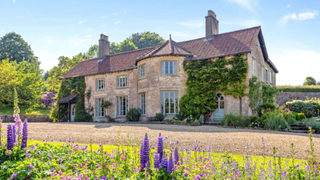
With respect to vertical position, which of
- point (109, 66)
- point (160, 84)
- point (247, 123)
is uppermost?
point (109, 66)

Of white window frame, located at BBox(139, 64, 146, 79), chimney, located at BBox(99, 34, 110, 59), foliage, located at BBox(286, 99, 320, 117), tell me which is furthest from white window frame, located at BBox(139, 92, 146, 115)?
foliage, located at BBox(286, 99, 320, 117)

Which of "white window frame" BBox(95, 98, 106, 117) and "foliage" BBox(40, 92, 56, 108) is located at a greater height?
"foliage" BBox(40, 92, 56, 108)

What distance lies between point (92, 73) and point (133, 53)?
13.6 ft

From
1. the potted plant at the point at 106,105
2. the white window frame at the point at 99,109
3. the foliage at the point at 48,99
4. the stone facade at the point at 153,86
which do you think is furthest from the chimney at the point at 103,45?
the foliage at the point at 48,99

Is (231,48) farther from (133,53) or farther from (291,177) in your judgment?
(291,177)

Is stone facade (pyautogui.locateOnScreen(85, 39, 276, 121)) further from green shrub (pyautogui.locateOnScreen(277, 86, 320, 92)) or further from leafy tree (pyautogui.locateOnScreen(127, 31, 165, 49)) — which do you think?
leafy tree (pyautogui.locateOnScreen(127, 31, 165, 49))

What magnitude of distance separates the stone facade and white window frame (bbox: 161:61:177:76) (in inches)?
9.5

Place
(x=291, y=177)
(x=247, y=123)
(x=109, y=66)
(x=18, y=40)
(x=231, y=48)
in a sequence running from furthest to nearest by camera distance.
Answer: (x=18, y=40) < (x=109, y=66) < (x=231, y=48) < (x=247, y=123) < (x=291, y=177)

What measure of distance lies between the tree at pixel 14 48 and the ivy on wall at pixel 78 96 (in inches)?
1134

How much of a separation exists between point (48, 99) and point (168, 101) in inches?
878

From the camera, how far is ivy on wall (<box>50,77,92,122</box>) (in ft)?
78.3

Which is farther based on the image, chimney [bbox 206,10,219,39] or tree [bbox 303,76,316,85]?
tree [bbox 303,76,316,85]

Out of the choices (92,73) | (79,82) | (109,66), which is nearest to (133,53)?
(109,66)

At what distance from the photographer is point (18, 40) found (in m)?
54.0
